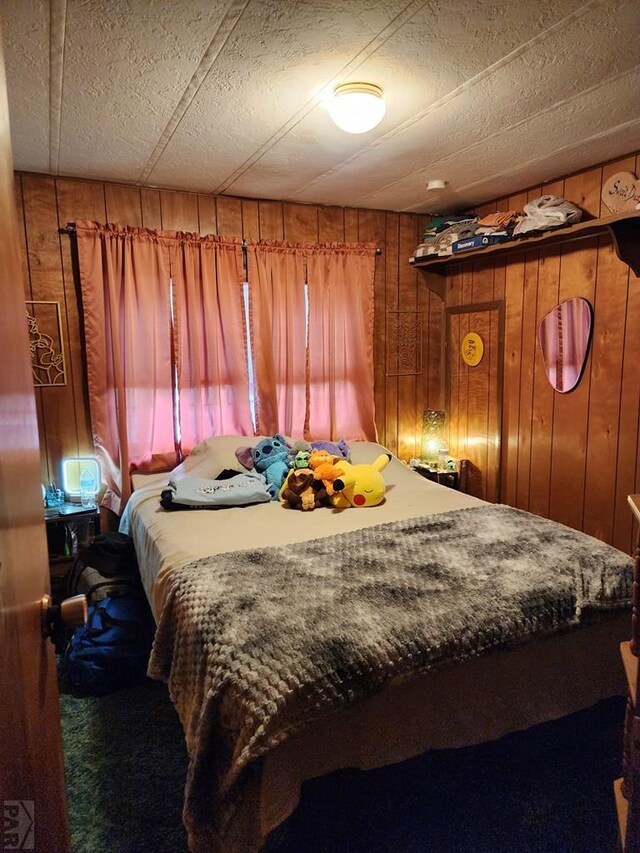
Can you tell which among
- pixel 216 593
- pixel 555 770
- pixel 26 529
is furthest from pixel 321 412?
pixel 26 529

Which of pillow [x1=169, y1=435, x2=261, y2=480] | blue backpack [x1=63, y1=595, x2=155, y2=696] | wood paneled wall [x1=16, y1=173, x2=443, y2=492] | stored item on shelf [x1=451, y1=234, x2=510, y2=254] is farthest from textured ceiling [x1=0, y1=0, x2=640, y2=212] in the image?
blue backpack [x1=63, y1=595, x2=155, y2=696]

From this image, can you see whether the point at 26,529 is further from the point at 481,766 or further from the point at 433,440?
the point at 433,440

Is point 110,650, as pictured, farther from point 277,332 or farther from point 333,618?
point 277,332

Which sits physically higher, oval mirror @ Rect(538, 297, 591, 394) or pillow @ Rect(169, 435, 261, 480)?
oval mirror @ Rect(538, 297, 591, 394)

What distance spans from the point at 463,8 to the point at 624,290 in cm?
177

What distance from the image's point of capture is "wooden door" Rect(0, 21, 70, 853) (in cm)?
58

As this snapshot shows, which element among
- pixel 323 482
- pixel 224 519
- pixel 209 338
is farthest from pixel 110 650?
pixel 209 338

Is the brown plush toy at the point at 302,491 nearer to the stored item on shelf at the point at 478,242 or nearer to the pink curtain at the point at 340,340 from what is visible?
the pink curtain at the point at 340,340

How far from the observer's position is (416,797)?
1674 mm

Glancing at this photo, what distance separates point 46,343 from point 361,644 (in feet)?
7.91

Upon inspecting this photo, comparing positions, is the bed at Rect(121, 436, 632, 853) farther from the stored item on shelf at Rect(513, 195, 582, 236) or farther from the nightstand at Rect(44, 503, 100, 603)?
the stored item on shelf at Rect(513, 195, 582, 236)

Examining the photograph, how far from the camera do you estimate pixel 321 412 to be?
3.69 metres

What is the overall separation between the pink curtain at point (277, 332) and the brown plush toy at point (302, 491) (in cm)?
83

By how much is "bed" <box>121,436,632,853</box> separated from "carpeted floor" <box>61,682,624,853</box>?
19cm
